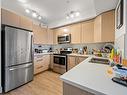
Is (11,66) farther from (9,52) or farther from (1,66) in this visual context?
(9,52)

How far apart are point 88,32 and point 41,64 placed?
7.79ft

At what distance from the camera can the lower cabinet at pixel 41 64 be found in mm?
3593

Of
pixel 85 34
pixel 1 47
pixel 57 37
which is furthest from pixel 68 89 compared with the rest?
pixel 57 37

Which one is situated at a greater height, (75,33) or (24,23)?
(24,23)

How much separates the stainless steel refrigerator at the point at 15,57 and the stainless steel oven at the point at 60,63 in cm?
134

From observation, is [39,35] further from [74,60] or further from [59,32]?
[74,60]

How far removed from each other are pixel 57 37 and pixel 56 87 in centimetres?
250

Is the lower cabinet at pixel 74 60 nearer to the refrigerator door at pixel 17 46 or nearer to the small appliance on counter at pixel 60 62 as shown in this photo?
the small appliance on counter at pixel 60 62

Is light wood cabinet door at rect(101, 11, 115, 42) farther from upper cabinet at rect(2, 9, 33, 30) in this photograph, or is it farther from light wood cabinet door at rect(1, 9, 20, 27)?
light wood cabinet door at rect(1, 9, 20, 27)

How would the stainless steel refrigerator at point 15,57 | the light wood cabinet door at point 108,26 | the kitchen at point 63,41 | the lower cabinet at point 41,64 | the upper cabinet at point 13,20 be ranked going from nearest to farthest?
1. the kitchen at point 63,41
2. the stainless steel refrigerator at point 15,57
3. the upper cabinet at point 13,20
4. the light wood cabinet door at point 108,26
5. the lower cabinet at point 41,64

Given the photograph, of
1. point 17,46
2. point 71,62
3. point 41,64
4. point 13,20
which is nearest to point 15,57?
point 17,46

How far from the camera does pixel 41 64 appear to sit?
12.7 ft

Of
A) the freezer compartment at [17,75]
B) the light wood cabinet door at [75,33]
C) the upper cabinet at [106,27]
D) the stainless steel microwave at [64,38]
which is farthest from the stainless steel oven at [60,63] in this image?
the upper cabinet at [106,27]

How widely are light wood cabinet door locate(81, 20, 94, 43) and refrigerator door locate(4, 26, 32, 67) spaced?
1983 millimetres
